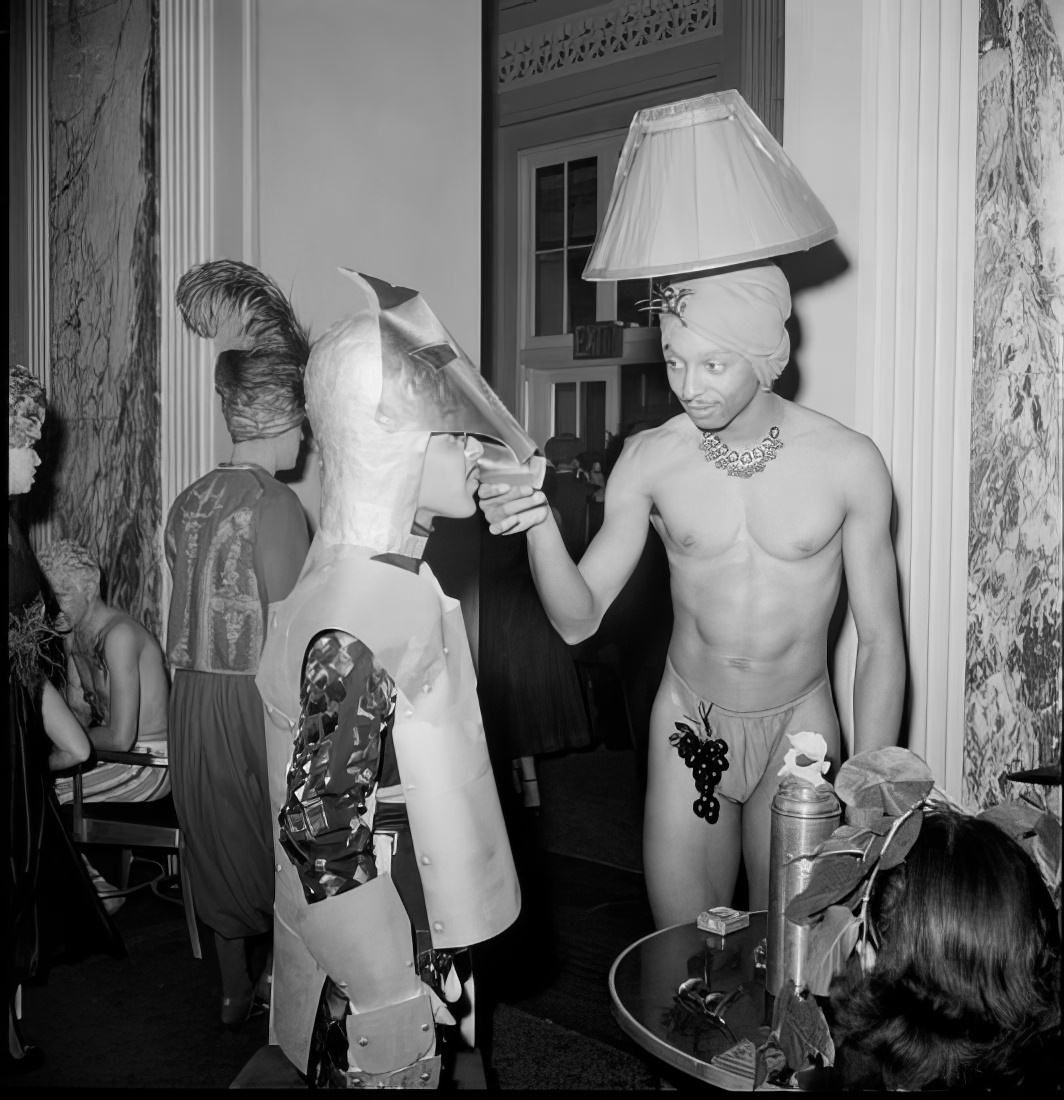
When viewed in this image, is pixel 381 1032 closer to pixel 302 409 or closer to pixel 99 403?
pixel 302 409

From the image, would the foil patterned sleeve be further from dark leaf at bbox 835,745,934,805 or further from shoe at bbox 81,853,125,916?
shoe at bbox 81,853,125,916

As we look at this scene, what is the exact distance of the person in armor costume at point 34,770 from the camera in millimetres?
2051

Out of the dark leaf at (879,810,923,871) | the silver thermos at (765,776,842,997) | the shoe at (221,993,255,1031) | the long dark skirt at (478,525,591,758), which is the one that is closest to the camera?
the dark leaf at (879,810,923,871)

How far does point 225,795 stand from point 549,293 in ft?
13.7

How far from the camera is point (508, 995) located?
2715mm

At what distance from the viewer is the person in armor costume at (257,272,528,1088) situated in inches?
60.1

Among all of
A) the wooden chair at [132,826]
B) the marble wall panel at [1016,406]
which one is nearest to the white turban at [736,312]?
the marble wall panel at [1016,406]

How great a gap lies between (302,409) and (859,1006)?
1381mm

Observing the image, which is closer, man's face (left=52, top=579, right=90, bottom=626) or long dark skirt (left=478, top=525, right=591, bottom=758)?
man's face (left=52, top=579, right=90, bottom=626)

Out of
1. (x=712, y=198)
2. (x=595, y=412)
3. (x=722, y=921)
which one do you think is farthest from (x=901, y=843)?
(x=595, y=412)

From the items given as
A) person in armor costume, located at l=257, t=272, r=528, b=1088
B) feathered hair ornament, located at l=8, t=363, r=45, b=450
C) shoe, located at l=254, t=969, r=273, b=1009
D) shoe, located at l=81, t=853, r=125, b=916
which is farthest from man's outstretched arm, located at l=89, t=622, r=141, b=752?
person in armor costume, located at l=257, t=272, r=528, b=1088

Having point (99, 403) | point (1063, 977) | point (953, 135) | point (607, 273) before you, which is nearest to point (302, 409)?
point (99, 403)

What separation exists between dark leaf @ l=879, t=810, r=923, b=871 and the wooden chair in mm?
1315

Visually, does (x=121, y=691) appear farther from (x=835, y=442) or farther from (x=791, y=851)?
(x=835, y=442)
